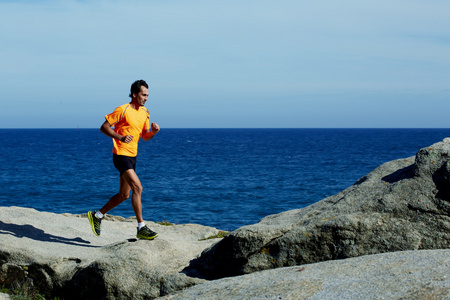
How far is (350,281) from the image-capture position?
4305mm

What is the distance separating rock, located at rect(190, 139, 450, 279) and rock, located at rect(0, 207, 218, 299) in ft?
1.89

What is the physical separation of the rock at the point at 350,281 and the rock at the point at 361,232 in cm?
28

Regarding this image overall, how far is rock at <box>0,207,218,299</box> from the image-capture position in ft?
18.9

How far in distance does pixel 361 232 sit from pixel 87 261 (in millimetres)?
3812

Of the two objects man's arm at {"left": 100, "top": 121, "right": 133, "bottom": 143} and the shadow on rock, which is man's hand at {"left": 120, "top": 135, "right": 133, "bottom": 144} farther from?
the shadow on rock

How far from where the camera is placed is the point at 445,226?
5.41 meters

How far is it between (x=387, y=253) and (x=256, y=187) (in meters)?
23.7

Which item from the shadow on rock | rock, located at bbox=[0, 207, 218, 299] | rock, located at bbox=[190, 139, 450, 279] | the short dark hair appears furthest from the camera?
the shadow on rock

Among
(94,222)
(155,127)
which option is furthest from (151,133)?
(94,222)

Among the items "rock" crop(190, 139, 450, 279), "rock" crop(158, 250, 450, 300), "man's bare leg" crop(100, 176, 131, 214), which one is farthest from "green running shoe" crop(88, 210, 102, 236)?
"rock" crop(158, 250, 450, 300)

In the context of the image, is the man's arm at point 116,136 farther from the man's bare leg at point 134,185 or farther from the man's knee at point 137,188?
the man's knee at point 137,188

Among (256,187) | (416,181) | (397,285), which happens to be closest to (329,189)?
(256,187)

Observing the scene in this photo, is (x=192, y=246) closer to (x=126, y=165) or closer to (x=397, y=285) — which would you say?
(x=126, y=165)

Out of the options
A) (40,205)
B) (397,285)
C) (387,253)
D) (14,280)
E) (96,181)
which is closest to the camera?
(397,285)
